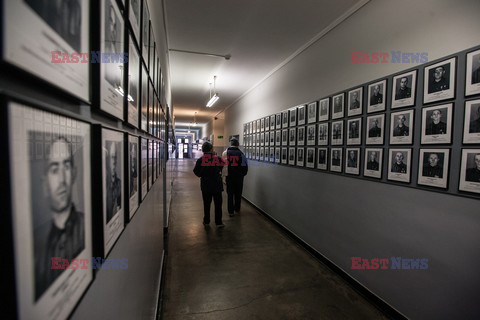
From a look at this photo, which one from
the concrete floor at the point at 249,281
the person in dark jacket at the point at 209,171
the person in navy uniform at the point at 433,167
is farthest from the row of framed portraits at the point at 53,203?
the person in dark jacket at the point at 209,171

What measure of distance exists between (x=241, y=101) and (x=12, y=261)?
6794 millimetres

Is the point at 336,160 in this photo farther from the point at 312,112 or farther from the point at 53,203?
the point at 53,203

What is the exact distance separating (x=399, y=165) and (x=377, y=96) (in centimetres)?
68

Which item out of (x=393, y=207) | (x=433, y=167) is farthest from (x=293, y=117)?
(x=433, y=167)

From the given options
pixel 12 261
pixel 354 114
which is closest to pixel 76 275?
pixel 12 261

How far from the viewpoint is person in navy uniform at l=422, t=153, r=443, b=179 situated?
5.44 feet

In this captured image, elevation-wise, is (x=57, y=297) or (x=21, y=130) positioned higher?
(x=21, y=130)

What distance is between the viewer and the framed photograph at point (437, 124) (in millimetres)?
1600

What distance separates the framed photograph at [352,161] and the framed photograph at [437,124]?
26.4 inches

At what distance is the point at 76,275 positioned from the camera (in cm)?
37

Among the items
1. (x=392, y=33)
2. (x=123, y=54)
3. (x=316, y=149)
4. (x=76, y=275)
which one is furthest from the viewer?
(x=316, y=149)

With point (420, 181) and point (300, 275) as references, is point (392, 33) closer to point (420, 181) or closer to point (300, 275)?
point (420, 181)

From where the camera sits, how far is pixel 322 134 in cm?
295

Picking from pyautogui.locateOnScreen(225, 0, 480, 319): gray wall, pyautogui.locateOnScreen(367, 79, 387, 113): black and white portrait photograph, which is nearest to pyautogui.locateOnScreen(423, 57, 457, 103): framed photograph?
pyautogui.locateOnScreen(225, 0, 480, 319): gray wall
